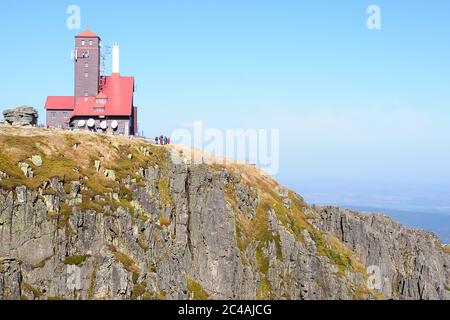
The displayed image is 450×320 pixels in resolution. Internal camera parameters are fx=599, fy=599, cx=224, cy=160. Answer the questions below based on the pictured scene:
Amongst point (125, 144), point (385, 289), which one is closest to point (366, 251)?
point (385, 289)

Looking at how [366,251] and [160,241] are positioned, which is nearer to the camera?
[160,241]

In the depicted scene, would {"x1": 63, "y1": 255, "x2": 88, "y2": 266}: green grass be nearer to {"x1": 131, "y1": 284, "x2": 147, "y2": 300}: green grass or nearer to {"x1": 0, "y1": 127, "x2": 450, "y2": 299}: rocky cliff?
{"x1": 0, "y1": 127, "x2": 450, "y2": 299}: rocky cliff

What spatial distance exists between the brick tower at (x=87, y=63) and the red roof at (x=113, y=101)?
2073 mm

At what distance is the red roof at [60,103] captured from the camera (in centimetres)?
13975

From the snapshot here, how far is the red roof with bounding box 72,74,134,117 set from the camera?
443 feet

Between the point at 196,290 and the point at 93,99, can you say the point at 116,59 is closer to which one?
the point at 93,99

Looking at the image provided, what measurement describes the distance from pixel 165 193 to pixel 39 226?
29.1m

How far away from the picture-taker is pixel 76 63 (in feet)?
455

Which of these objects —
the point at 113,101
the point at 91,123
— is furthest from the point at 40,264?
the point at 113,101

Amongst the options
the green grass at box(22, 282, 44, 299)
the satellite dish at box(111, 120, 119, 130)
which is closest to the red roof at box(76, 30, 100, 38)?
the satellite dish at box(111, 120, 119, 130)

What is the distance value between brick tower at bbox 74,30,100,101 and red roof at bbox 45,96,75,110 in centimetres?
314

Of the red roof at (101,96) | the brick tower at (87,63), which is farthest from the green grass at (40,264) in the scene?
the brick tower at (87,63)
